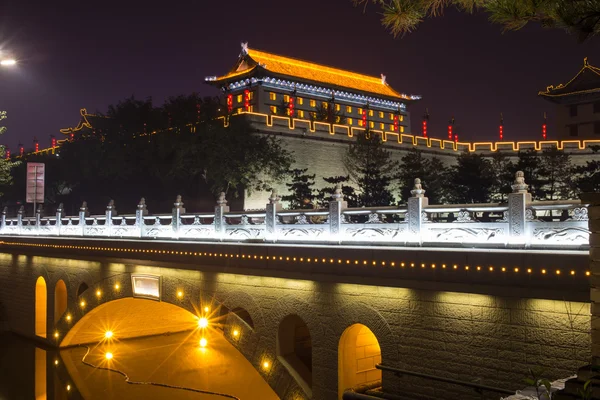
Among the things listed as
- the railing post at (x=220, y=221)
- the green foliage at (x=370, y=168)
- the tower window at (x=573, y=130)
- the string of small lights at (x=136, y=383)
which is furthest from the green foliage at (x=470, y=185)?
the tower window at (x=573, y=130)

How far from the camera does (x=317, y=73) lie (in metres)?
59.0

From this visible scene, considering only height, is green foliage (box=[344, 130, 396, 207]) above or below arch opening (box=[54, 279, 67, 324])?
above

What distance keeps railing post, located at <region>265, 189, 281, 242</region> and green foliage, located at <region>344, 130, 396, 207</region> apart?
20.7 metres

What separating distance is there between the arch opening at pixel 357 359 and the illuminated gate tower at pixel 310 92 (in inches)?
1483

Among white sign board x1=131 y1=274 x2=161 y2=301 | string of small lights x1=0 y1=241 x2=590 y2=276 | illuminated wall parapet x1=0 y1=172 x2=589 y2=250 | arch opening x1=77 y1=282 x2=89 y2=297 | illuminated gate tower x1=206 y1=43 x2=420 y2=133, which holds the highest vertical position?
illuminated gate tower x1=206 y1=43 x2=420 y2=133

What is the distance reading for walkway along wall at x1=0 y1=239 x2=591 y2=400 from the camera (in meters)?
8.11

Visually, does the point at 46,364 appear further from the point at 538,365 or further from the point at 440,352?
the point at 538,365

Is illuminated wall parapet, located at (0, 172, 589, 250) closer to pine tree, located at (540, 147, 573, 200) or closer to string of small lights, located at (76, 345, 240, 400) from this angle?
string of small lights, located at (76, 345, 240, 400)

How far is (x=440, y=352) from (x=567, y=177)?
31.0 meters

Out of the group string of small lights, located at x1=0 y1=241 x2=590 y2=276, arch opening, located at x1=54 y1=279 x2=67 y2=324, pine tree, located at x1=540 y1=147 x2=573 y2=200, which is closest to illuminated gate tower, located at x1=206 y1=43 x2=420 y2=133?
pine tree, located at x1=540 y1=147 x2=573 y2=200

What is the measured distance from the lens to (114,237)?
1767 cm

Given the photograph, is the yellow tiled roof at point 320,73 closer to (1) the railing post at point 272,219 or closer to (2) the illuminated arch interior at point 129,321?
(2) the illuminated arch interior at point 129,321

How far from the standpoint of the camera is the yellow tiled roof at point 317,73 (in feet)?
178

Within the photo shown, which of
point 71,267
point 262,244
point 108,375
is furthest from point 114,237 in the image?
point 262,244
